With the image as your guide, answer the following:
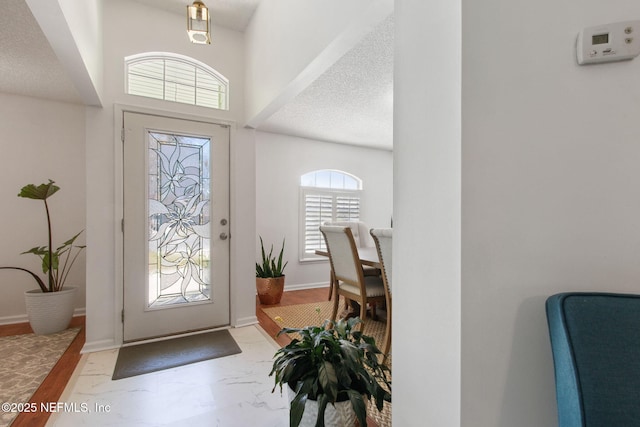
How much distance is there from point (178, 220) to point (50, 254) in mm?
1166

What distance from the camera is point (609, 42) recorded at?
74cm

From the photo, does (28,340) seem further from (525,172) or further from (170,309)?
(525,172)

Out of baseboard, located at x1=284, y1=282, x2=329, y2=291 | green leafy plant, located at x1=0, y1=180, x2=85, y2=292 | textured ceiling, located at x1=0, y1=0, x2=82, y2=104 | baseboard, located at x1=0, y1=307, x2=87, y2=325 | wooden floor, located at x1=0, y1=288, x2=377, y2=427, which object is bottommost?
baseboard, located at x1=284, y1=282, x2=329, y2=291

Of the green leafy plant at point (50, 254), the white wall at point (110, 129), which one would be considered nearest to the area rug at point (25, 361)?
the white wall at point (110, 129)

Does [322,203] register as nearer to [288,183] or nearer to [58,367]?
[288,183]

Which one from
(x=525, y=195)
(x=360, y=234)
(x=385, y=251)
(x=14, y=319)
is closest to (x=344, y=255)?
(x=385, y=251)

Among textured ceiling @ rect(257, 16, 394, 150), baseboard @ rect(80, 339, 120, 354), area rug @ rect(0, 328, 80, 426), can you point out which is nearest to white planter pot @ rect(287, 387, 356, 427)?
area rug @ rect(0, 328, 80, 426)

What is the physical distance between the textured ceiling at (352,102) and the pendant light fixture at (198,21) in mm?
1150

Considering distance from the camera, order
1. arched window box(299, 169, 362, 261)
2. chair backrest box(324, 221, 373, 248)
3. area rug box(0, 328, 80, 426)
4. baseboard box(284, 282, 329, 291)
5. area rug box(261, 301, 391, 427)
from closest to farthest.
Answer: area rug box(0, 328, 80, 426) → area rug box(261, 301, 391, 427) → chair backrest box(324, 221, 373, 248) → baseboard box(284, 282, 329, 291) → arched window box(299, 169, 362, 261)

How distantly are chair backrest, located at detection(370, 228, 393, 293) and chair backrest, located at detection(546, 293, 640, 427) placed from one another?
115 cm

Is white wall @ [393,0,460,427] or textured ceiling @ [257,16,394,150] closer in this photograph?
white wall @ [393,0,460,427]

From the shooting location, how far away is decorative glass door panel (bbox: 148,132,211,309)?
2549 millimetres

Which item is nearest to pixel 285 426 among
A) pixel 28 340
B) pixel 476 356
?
pixel 476 356

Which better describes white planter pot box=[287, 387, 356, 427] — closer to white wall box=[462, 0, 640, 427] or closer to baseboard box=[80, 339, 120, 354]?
white wall box=[462, 0, 640, 427]
